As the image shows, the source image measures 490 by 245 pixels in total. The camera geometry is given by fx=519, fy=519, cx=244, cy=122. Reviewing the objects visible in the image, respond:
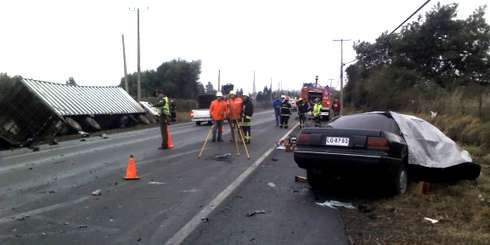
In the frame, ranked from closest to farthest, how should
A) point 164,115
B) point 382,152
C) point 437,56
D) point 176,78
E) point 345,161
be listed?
point 382,152 → point 345,161 → point 164,115 → point 437,56 → point 176,78

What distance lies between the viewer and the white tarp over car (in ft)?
28.8

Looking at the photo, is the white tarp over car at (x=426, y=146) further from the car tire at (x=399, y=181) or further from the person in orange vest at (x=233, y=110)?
the person in orange vest at (x=233, y=110)

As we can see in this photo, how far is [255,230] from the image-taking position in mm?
6199

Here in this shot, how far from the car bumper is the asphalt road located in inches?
23.7

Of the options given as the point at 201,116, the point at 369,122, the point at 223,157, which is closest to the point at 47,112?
the point at 201,116

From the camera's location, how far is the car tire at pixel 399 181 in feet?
26.6

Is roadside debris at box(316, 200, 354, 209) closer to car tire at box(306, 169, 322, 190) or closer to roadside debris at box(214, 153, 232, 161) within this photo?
car tire at box(306, 169, 322, 190)

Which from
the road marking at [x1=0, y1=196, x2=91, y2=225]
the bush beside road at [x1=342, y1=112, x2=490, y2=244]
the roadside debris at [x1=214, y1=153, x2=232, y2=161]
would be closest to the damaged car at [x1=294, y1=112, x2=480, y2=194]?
the bush beside road at [x1=342, y1=112, x2=490, y2=244]

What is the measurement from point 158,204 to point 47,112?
19.2m

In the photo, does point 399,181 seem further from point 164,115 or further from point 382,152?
point 164,115

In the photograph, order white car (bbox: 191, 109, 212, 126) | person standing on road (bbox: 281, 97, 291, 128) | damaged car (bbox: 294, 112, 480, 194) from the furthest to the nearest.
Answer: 1. white car (bbox: 191, 109, 212, 126)
2. person standing on road (bbox: 281, 97, 291, 128)
3. damaged car (bbox: 294, 112, 480, 194)

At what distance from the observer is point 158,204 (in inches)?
300

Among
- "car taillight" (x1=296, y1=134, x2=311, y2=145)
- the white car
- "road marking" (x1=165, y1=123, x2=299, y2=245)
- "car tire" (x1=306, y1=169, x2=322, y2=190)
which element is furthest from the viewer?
the white car

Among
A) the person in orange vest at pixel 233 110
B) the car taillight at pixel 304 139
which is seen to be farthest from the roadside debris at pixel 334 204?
the person in orange vest at pixel 233 110
